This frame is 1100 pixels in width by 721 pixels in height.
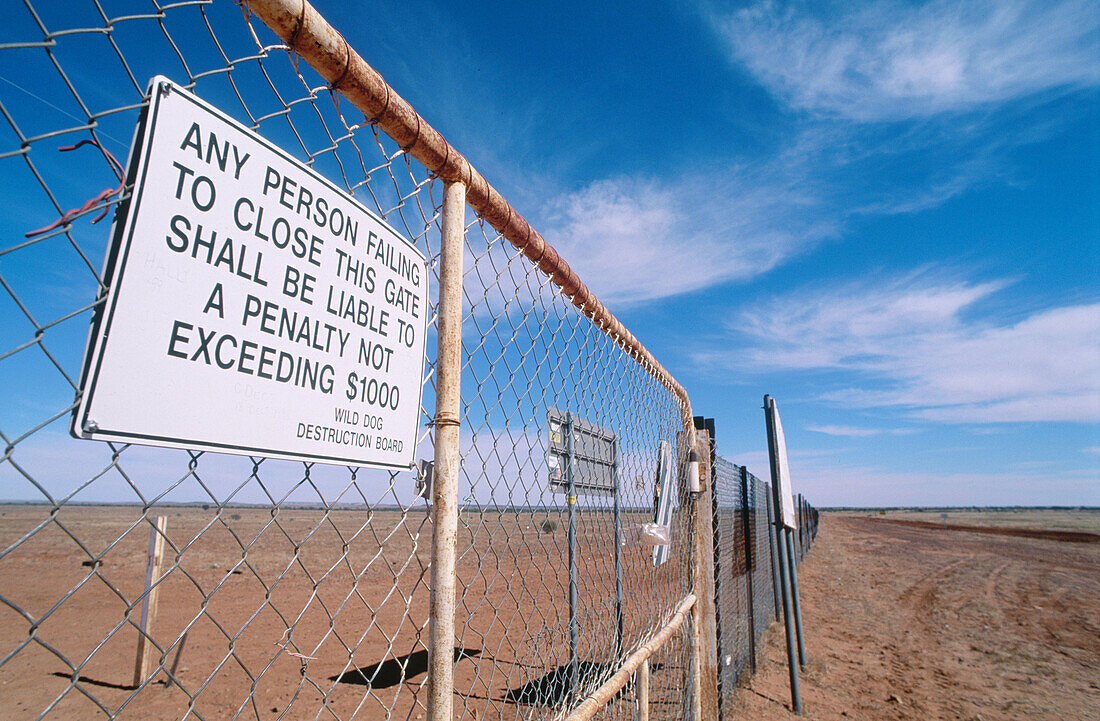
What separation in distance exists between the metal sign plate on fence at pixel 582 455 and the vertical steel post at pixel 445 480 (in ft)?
5.15

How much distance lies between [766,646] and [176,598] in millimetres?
11724

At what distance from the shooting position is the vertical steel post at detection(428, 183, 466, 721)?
1287mm

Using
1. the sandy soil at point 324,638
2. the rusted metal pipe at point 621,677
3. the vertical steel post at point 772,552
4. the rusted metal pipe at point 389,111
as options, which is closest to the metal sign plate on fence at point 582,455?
the sandy soil at point 324,638

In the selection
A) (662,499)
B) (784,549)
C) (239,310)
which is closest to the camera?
(239,310)

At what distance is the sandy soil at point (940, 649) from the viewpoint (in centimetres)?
518

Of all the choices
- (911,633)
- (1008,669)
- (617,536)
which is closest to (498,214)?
(617,536)

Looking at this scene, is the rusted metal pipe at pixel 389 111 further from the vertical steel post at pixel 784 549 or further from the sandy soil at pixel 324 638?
the vertical steel post at pixel 784 549

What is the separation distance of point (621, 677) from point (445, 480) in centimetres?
142

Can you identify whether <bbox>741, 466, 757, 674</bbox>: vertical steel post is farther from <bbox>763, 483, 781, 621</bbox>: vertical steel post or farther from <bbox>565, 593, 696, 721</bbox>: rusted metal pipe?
<bbox>565, 593, 696, 721</bbox>: rusted metal pipe

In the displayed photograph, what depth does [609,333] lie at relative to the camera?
9.09ft

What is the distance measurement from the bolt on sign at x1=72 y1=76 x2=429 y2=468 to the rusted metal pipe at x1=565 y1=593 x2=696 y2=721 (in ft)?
3.97

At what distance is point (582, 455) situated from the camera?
3480 mm

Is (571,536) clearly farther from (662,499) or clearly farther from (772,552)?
(772,552)

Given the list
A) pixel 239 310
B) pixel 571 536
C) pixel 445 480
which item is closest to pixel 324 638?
pixel 445 480
